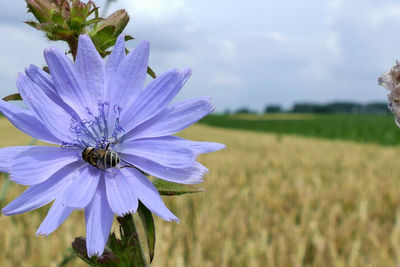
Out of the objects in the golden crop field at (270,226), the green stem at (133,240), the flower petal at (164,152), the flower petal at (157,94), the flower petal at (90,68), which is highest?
the flower petal at (90,68)

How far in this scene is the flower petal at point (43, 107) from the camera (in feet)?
2.14

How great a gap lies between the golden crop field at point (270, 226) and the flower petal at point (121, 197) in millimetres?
2490

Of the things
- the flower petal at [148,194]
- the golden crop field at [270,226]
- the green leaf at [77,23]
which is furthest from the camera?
the golden crop field at [270,226]

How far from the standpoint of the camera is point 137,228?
676 millimetres

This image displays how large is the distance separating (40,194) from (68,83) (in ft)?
0.60

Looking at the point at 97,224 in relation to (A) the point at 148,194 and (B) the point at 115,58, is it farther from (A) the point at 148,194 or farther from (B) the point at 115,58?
(B) the point at 115,58

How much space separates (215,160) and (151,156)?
8.63m

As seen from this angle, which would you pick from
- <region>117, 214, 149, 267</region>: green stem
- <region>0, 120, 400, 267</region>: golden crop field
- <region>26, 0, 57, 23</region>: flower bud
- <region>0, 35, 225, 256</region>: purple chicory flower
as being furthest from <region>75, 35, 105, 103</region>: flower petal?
<region>0, 120, 400, 267</region>: golden crop field

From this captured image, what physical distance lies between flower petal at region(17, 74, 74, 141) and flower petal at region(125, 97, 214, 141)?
Result: 0.45 feet

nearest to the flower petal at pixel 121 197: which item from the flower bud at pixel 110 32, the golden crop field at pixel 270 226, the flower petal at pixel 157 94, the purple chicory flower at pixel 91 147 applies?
the purple chicory flower at pixel 91 147

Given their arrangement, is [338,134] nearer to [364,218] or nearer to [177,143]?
[364,218]

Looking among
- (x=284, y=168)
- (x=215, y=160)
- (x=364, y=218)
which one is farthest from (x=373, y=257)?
(x=215, y=160)

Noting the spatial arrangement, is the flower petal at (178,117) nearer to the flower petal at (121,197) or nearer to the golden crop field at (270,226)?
the flower petal at (121,197)

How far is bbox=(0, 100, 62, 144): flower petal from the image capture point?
65cm
